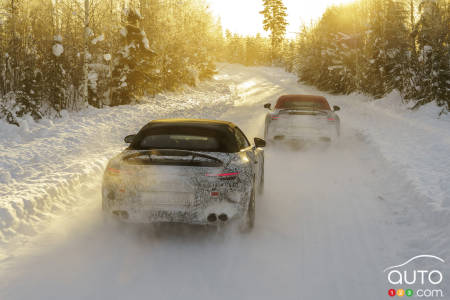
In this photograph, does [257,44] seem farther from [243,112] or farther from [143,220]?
[143,220]

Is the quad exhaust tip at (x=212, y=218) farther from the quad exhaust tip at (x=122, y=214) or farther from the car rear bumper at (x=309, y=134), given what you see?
the car rear bumper at (x=309, y=134)

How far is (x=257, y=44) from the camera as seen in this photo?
451 feet

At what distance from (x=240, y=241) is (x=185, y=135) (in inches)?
62.3

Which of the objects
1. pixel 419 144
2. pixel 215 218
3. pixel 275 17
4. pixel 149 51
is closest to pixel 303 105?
pixel 419 144

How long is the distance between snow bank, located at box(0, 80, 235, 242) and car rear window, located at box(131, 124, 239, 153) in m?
1.82

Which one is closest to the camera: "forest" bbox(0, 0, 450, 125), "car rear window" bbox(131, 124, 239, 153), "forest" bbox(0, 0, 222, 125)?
"car rear window" bbox(131, 124, 239, 153)

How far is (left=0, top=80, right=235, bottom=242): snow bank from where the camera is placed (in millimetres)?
6012

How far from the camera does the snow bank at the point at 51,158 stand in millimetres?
6012

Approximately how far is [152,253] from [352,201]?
361 cm

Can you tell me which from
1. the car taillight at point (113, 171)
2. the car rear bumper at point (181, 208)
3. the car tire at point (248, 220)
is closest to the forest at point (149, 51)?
the car taillight at point (113, 171)

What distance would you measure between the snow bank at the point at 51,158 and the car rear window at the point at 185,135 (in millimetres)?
1815

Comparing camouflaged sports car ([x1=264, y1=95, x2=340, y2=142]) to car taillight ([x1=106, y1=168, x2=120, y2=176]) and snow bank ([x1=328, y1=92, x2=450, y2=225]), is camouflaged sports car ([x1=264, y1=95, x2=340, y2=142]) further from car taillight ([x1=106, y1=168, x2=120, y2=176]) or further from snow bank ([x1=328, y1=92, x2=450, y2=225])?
car taillight ([x1=106, y1=168, x2=120, y2=176])

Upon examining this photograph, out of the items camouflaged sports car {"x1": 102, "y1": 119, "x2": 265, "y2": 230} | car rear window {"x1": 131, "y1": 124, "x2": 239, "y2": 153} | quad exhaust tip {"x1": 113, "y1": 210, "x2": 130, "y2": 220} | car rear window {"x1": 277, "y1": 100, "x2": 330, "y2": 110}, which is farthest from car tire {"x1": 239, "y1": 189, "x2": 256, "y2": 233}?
car rear window {"x1": 277, "y1": 100, "x2": 330, "y2": 110}

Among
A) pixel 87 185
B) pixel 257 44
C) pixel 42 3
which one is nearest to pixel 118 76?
pixel 42 3
